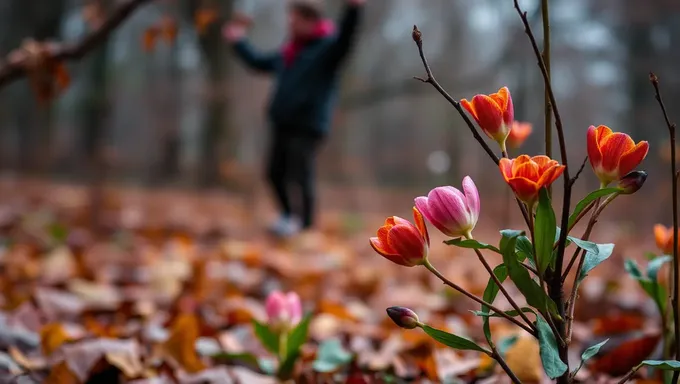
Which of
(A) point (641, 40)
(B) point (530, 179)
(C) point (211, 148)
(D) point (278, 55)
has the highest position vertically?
(A) point (641, 40)

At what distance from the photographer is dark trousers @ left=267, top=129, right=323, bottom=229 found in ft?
11.8

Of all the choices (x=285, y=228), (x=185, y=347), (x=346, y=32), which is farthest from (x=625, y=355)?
(x=285, y=228)

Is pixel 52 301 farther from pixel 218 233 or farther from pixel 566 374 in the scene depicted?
pixel 218 233

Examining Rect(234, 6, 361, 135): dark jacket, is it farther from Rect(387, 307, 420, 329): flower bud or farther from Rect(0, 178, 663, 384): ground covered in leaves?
Rect(387, 307, 420, 329): flower bud

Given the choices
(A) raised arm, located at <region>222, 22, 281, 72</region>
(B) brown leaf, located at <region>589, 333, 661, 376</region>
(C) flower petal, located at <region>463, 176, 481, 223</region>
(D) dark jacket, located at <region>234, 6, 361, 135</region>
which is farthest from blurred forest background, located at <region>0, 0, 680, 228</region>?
(C) flower petal, located at <region>463, 176, 481, 223</region>

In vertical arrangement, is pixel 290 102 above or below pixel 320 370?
above

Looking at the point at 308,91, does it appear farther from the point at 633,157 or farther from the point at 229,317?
the point at 633,157

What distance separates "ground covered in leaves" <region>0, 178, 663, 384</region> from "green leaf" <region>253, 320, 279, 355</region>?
0.04 metres

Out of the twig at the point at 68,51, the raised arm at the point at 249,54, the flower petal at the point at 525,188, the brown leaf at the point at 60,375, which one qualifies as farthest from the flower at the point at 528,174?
the raised arm at the point at 249,54

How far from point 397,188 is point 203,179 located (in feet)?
24.7

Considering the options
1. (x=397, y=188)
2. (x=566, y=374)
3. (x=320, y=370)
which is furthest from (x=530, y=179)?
(x=397, y=188)

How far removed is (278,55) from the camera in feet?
12.6

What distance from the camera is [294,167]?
3.59 m

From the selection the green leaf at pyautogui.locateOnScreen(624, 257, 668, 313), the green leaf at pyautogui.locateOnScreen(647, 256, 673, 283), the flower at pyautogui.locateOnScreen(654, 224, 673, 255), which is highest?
the flower at pyautogui.locateOnScreen(654, 224, 673, 255)
